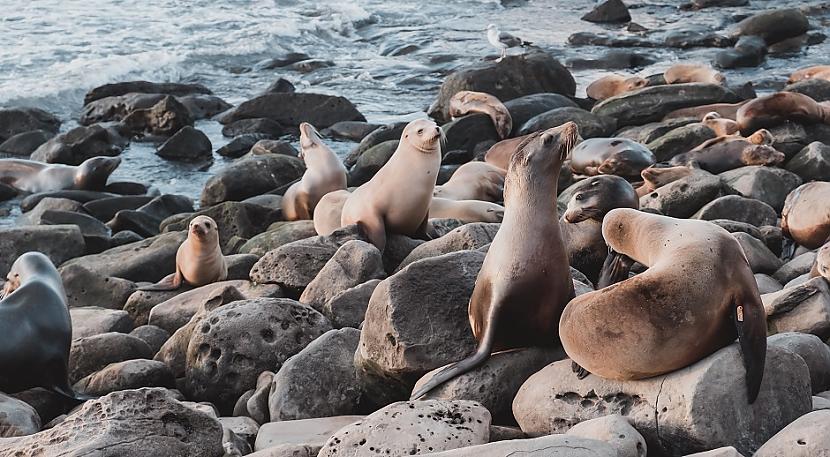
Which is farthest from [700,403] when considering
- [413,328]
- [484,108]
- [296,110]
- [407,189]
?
[296,110]

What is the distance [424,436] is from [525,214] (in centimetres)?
114

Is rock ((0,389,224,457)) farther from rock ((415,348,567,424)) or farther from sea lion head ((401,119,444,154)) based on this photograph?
sea lion head ((401,119,444,154))

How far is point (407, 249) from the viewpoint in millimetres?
6977

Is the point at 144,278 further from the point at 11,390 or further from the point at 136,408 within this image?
the point at 136,408

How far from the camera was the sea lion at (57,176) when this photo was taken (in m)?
12.2

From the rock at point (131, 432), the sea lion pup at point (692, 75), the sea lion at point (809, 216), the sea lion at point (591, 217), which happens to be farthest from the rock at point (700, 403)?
the sea lion pup at point (692, 75)

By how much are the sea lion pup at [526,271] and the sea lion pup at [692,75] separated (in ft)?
37.5

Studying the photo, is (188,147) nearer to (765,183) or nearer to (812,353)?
(765,183)

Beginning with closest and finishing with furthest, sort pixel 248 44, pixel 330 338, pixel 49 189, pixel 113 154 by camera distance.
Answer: pixel 330 338 → pixel 49 189 → pixel 113 154 → pixel 248 44

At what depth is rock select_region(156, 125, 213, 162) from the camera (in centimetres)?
1323

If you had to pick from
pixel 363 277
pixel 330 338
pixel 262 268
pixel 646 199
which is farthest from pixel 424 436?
pixel 646 199

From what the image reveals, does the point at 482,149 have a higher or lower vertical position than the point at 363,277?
lower

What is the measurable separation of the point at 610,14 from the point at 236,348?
19.0m

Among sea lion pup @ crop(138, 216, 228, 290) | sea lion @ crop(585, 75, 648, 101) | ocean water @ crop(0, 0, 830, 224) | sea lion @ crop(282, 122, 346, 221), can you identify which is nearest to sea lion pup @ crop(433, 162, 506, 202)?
sea lion @ crop(282, 122, 346, 221)
